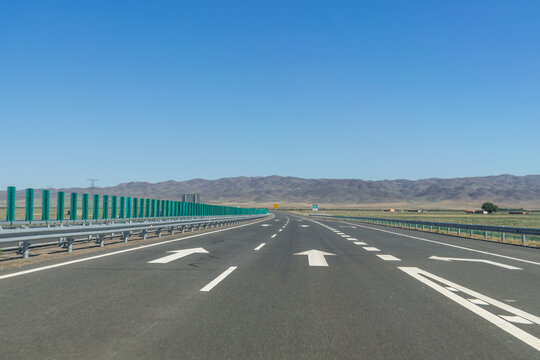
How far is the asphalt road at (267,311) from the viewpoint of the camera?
14.6 feet

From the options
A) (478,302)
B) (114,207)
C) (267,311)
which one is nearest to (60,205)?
(114,207)

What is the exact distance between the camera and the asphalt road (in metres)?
4.46

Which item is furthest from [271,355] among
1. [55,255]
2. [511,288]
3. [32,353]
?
[55,255]

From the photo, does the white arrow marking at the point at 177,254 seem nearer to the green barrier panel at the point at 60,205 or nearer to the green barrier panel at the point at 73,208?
the green barrier panel at the point at 60,205

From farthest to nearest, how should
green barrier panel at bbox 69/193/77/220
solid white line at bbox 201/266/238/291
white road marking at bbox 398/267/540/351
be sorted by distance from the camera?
green barrier panel at bbox 69/193/77/220 < solid white line at bbox 201/266/238/291 < white road marking at bbox 398/267/540/351

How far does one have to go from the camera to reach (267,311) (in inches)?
238

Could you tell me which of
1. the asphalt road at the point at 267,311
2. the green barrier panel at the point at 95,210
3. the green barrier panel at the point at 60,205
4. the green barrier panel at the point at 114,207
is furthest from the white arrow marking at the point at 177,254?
the green barrier panel at the point at 114,207

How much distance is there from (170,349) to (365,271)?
6.37 metres

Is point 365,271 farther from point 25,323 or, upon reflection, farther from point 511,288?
point 25,323

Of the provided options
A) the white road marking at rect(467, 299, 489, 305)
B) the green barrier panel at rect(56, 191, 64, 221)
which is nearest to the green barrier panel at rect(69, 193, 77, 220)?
the green barrier panel at rect(56, 191, 64, 221)

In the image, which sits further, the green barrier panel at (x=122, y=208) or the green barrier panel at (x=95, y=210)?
the green barrier panel at (x=122, y=208)

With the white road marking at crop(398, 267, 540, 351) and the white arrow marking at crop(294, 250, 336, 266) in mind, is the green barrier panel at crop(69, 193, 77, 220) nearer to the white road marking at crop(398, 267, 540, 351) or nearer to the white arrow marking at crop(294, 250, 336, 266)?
the white arrow marking at crop(294, 250, 336, 266)

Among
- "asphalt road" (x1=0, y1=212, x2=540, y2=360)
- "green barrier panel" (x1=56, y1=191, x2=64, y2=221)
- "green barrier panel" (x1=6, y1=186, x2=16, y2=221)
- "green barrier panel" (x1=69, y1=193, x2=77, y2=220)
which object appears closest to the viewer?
"asphalt road" (x1=0, y1=212, x2=540, y2=360)

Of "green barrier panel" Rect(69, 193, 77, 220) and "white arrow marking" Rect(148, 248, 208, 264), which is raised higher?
"green barrier panel" Rect(69, 193, 77, 220)
